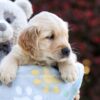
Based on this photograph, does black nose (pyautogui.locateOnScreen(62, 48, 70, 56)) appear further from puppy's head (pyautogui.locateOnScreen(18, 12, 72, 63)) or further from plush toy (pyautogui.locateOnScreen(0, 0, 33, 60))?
plush toy (pyautogui.locateOnScreen(0, 0, 33, 60))

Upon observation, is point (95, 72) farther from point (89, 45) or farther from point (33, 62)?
point (33, 62)

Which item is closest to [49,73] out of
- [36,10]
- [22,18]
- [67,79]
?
[67,79]

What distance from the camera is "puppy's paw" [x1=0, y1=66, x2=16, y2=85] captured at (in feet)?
13.3

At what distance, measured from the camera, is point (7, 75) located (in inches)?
159

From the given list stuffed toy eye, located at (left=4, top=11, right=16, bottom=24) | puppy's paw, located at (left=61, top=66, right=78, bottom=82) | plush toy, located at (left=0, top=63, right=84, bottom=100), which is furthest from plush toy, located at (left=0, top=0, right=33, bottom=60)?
puppy's paw, located at (left=61, top=66, right=78, bottom=82)

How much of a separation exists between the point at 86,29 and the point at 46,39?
388 cm

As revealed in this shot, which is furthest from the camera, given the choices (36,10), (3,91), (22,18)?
(36,10)

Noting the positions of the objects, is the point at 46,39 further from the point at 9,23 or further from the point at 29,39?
the point at 9,23

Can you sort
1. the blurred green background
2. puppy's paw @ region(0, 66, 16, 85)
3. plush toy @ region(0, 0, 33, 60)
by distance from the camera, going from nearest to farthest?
puppy's paw @ region(0, 66, 16, 85) → plush toy @ region(0, 0, 33, 60) → the blurred green background

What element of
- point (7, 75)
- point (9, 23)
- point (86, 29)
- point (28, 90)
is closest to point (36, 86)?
point (28, 90)

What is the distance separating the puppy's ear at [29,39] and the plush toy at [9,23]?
22 centimetres

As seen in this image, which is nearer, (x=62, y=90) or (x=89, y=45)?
(x=62, y=90)

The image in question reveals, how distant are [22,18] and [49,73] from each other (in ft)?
1.93

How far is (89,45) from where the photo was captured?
807 cm
